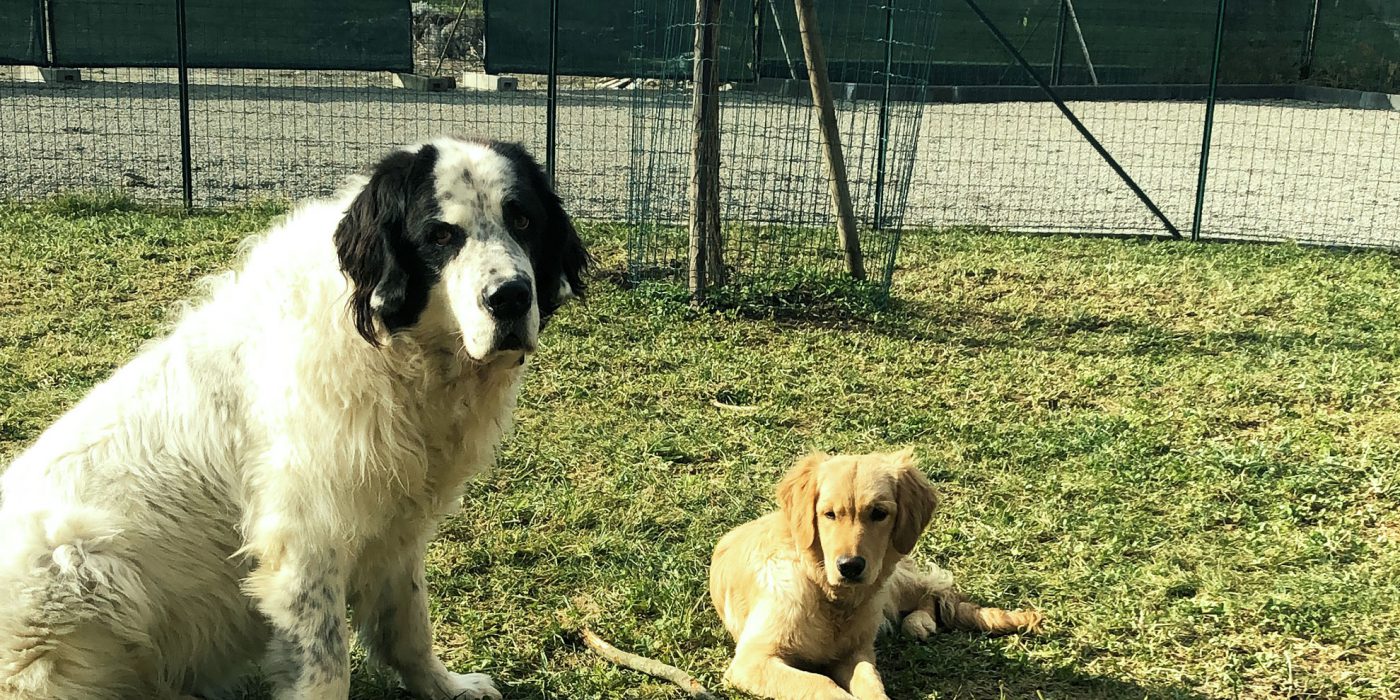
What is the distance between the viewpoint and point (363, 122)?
1622 centimetres

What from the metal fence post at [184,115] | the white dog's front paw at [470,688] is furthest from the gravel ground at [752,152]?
the white dog's front paw at [470,688]

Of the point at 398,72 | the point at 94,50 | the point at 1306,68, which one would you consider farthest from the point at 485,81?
the point at 1306,68

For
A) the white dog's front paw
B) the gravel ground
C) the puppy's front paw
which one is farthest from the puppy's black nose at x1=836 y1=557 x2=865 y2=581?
the gravel ground

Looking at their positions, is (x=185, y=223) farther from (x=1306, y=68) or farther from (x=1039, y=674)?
(x=1306, y=68)

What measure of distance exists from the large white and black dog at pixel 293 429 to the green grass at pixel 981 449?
0.81m

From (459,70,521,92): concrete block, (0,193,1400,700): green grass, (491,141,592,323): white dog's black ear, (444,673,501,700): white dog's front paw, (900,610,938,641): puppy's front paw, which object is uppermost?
(459,70,521,92): concrete block

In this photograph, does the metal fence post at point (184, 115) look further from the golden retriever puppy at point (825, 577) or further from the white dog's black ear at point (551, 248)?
the golden retriever puppy at point (825, 577)

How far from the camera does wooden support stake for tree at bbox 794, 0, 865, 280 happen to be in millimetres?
8406

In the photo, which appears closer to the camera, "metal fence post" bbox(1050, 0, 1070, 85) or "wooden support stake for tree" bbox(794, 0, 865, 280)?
"wooden support stake for tree" bbox(794, 0, 865, 280)

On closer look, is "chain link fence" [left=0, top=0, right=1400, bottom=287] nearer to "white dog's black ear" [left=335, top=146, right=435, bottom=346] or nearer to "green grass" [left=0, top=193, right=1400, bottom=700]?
"green grass" [left=0, top=193, right=1400, bottom=700]

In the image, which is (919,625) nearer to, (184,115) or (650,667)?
(650,667)

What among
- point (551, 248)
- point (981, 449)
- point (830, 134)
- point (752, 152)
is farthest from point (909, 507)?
point (752, 152)

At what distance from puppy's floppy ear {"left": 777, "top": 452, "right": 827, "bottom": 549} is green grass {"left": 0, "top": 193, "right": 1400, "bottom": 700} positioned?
1.87 feet

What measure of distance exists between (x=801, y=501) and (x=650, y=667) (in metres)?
0.75
